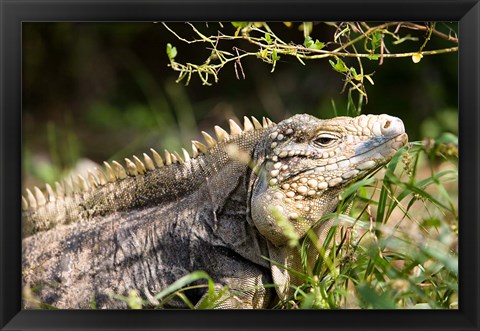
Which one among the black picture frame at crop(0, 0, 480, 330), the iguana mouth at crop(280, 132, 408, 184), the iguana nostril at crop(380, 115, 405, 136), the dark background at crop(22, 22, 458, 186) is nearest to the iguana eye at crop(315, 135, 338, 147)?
the iguana mouth at crop(280, 132, 408, 184)

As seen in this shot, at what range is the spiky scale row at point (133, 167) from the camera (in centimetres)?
452

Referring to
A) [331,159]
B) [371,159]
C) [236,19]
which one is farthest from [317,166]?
[236,19]

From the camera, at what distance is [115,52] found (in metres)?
10.9

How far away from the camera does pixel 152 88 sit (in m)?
10.3

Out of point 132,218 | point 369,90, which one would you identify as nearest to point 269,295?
point 132,218

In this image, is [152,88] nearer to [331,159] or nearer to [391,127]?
[331,159]

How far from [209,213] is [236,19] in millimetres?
992

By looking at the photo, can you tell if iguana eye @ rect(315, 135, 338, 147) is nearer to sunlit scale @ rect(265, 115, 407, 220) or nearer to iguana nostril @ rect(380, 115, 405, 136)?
sunlit scale @ rect(265, 115, 407, 220)

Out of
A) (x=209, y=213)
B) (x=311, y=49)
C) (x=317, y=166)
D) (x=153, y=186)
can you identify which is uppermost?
(x=311, y=49)

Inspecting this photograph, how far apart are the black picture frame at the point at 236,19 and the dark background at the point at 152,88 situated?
15.3ft

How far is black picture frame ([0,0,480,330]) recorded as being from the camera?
3.96 metres

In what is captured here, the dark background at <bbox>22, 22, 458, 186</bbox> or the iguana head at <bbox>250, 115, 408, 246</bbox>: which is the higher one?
the dark background at <bbox>22, 22, 458, 186</bbox>

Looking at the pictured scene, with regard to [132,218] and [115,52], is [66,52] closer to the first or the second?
[115,52]
